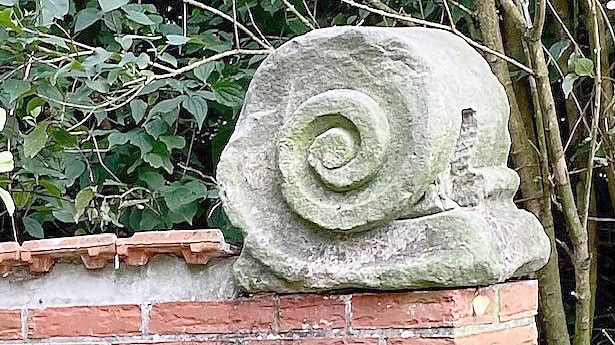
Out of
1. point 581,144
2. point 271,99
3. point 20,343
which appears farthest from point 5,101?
A: point 581,144

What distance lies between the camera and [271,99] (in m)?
1.91

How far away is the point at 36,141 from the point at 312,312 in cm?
113

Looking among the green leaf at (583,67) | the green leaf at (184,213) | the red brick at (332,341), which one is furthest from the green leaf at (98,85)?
the green leaf at (583,67)

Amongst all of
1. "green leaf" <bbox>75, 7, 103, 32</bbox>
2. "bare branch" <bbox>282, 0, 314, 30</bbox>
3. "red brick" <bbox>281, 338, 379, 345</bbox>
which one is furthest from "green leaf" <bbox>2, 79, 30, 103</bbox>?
"red brick" <bbox>281, 338, 379, 345</bbox>

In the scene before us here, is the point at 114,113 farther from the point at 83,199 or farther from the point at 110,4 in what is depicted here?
the point at 110,4

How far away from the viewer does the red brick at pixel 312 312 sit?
1.82 metres

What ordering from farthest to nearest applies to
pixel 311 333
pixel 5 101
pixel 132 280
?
pixel 5 101, pixel 132 280, pixel 311 333

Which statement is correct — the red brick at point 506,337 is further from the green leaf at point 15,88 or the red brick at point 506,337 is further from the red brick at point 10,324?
the green leaf at point 15,88

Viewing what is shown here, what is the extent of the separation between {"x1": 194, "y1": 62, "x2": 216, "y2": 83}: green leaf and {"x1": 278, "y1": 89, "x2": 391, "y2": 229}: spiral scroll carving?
905 millimetres

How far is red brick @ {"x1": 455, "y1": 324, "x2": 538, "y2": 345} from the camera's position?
5.79 feet

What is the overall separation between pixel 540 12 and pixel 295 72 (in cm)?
93

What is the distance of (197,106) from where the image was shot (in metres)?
2.65

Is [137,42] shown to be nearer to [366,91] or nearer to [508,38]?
[508,38]

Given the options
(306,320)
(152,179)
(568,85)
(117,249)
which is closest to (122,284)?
(117,249)
